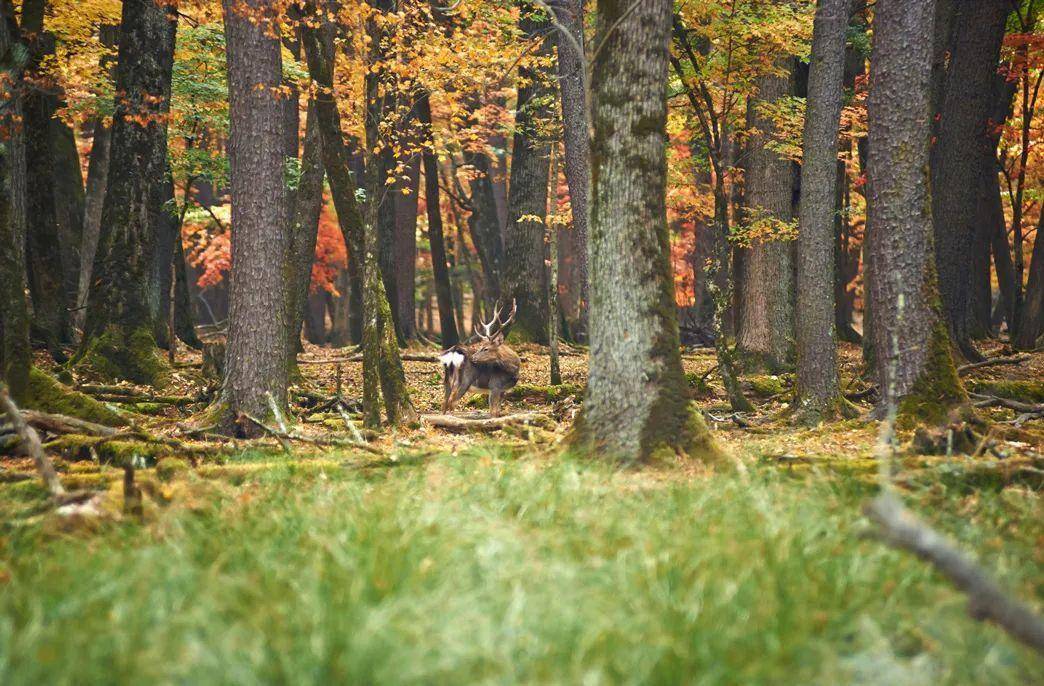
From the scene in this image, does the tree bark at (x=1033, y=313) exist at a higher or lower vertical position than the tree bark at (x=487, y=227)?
lower

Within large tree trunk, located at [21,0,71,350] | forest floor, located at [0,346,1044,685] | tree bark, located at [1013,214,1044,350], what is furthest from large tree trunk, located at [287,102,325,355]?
tree bark, located at [1013,214,1044,350]

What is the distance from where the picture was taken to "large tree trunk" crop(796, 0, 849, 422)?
1002 cm

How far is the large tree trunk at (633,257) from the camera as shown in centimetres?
680

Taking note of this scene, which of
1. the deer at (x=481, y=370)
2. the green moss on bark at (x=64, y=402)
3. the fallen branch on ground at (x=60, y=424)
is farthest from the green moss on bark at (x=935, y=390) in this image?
the green moss on bark at (x=64, y=402)

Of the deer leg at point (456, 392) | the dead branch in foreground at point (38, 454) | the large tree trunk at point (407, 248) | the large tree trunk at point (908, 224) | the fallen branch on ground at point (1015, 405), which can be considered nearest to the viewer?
the dead branch in foreground at point (38, 454)

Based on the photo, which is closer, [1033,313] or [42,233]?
[42,233]

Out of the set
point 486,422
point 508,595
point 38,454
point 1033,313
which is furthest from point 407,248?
point 508,595

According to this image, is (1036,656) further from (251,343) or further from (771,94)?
(771,94)

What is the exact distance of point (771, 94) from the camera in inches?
580

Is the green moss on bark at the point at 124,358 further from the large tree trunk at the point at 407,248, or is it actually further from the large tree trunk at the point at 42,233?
the large tree trunk at the point at 407,248

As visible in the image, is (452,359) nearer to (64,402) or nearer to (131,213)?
(64,402)

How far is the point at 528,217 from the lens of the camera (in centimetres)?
1902

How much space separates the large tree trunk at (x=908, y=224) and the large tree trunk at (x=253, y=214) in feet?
19.6

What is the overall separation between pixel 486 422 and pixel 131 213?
20.5 feet
